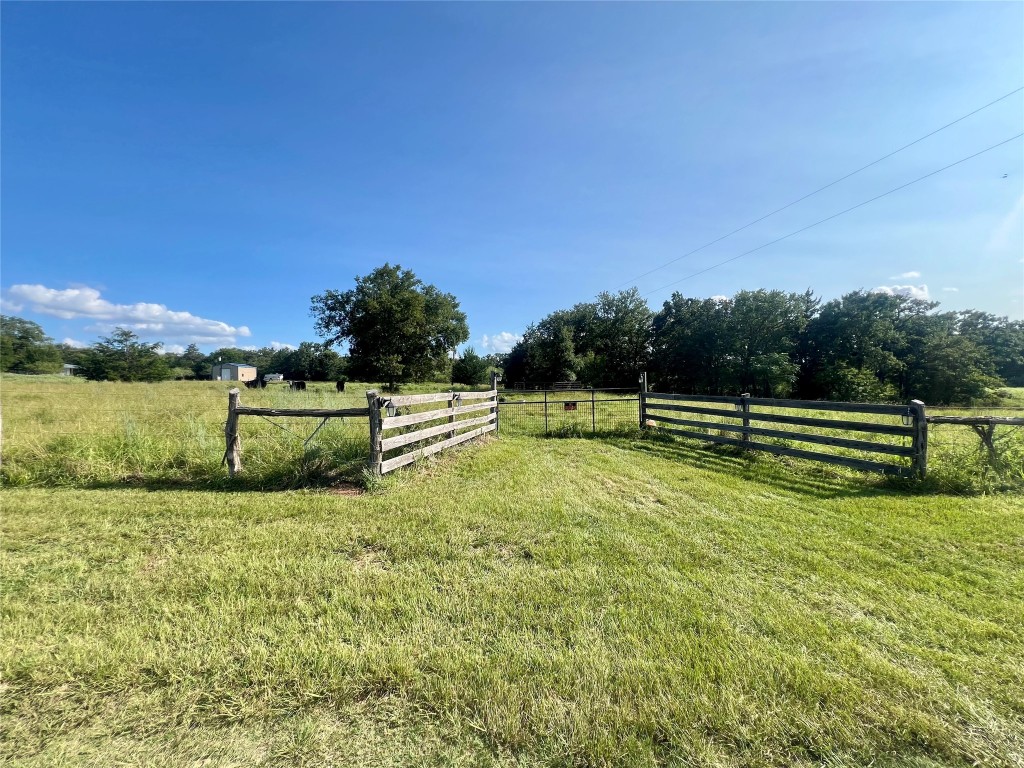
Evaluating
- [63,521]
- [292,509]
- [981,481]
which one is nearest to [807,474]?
[981,481]

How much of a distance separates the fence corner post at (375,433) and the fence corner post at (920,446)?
8.24m

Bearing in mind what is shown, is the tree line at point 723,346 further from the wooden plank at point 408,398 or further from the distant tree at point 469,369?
the wooden plank at point 408,398

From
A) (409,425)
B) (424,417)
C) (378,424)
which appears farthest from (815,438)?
(378,424)

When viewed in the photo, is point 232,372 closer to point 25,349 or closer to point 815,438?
point 25,349

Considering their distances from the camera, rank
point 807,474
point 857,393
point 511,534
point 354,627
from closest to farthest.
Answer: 1. point 354,627
2. point 511,534
3. point 807,474
4. point 857,393

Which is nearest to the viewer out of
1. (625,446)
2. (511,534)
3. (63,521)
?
(511,534)

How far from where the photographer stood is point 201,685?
2.14 metres

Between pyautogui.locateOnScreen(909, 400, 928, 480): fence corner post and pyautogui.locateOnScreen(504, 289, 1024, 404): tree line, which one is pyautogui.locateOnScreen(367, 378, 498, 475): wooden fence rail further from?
pyautogui.locateOnScreen(504, 289, 1024, 404): tree line

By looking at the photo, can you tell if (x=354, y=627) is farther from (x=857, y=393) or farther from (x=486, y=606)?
(x=857, y=393)

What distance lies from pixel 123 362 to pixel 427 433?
2585 inches

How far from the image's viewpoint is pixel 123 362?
51.5m

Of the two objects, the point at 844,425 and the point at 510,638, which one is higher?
the point at 844,425

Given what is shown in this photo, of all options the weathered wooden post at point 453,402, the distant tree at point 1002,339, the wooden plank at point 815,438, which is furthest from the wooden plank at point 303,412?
the distant tree at point 1002,339

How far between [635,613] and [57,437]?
9.83m
